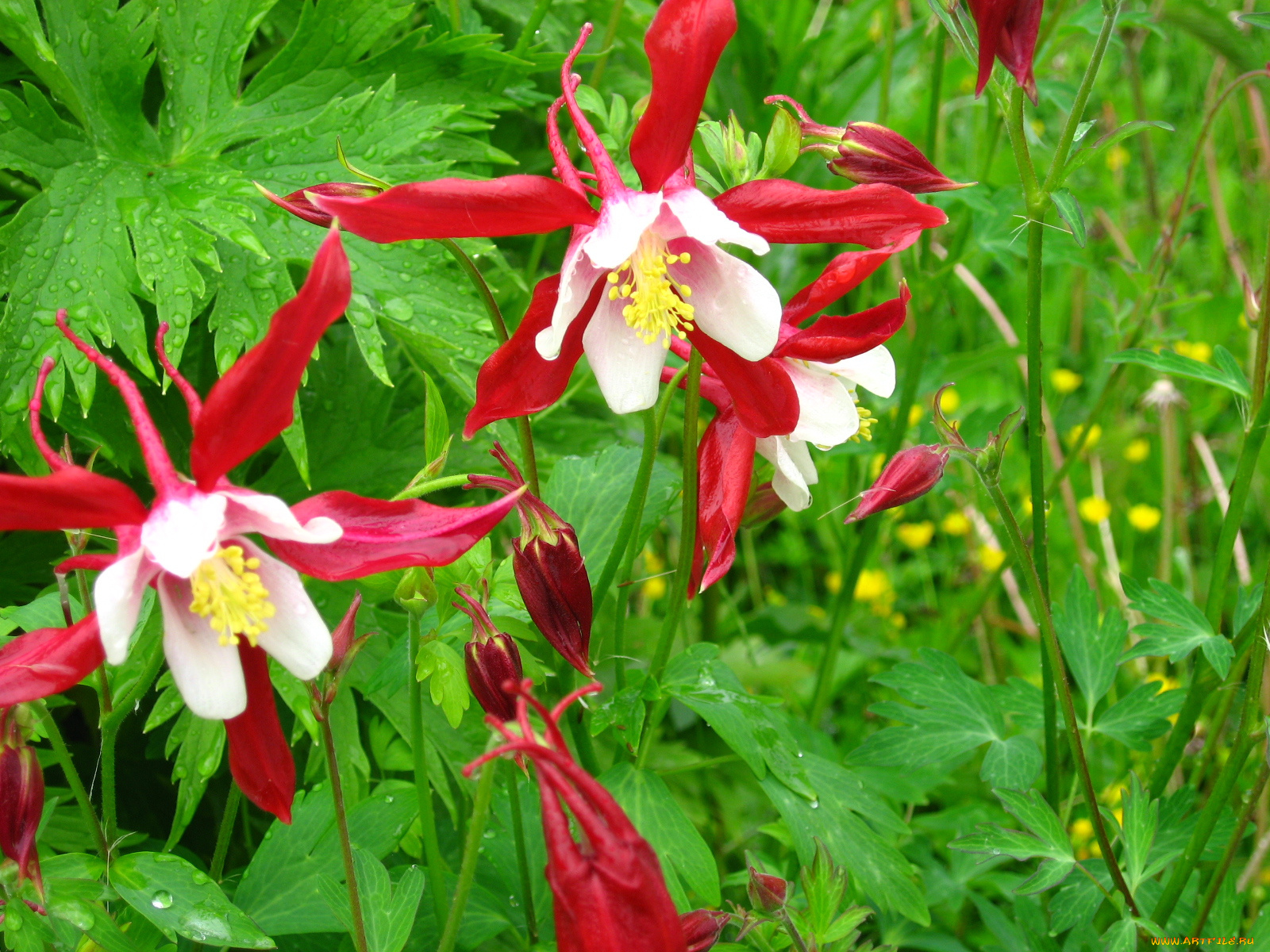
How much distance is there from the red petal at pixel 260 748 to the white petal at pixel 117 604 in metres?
0.14

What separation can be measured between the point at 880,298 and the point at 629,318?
5.84ft

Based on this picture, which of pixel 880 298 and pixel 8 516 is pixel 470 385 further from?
pixel 880 298

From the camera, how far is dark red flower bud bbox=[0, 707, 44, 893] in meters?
0.89

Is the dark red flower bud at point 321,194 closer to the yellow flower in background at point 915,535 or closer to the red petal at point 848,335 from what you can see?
the red petal at point 848,335

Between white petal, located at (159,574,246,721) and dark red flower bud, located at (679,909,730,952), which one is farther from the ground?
white petal, located at (159,574,246,721)

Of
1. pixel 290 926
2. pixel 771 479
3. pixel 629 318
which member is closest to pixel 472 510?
pixel 629 318

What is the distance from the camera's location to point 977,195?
6.03 ft

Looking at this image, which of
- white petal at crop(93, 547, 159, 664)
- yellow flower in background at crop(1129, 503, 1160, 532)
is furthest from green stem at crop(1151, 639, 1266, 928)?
yellow flower in background at crop(1129, 503, 1160, 532)

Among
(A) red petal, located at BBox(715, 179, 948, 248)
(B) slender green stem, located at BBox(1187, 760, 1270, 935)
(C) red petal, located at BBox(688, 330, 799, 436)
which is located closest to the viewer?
(A) red petal, located at BBox(715, 179, 948, 248)

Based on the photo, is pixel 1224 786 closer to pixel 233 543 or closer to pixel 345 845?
pixel 345 845

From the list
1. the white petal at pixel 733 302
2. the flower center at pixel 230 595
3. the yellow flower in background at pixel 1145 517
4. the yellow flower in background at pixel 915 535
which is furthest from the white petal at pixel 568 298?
the yellow flower in background at pixel 1145 517

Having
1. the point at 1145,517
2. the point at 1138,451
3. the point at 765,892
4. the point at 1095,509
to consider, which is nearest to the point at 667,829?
the point at 765,892

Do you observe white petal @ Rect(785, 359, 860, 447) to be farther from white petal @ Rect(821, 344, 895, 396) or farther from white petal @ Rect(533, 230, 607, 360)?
white petal @ Rect(533, 230, 607, 360)

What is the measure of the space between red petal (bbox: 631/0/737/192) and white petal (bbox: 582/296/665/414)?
148mm
